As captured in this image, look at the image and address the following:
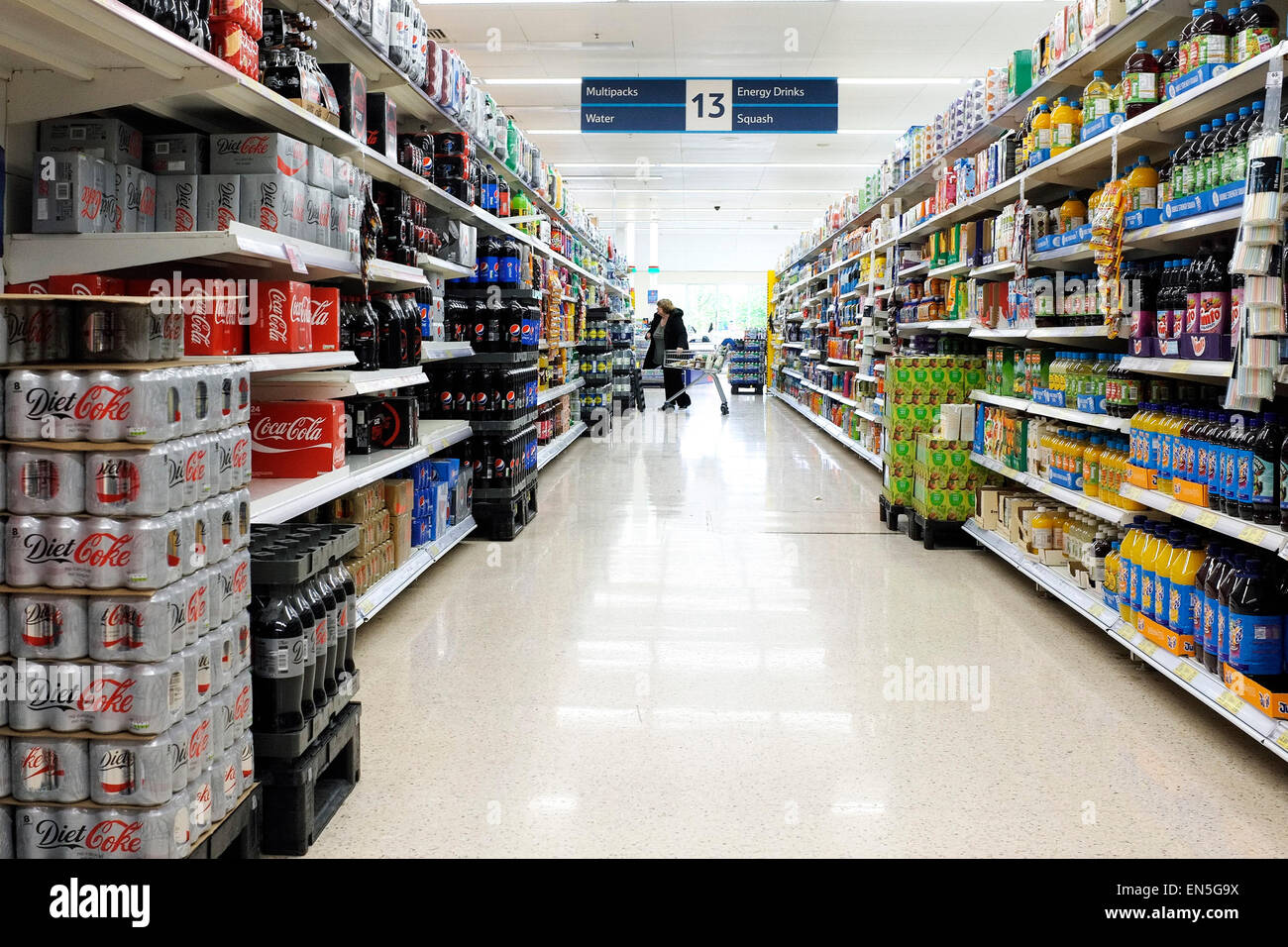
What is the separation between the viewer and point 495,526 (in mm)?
6133

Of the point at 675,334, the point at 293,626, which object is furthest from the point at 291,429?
the point at 675,334

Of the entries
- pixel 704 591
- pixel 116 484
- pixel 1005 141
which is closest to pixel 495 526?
pixel 704 591

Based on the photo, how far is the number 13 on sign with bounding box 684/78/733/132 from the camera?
10586 millimetres

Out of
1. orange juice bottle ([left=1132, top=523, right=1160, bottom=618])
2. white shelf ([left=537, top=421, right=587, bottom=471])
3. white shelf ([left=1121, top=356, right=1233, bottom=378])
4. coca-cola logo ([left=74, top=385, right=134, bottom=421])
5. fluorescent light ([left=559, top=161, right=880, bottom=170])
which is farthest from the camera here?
fluorescent light ([left=559, top=161, right=880, bottom=170])

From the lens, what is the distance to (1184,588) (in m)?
3.31

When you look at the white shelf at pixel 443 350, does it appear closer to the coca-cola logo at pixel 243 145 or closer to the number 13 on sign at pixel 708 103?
the coca-cola logo at pixel 243 145

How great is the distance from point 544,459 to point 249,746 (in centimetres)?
662

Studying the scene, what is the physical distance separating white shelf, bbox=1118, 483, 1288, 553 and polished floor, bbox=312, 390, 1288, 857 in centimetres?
62

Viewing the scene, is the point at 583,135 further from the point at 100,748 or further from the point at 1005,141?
the point at 100,748

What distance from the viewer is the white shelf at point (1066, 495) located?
155 inches

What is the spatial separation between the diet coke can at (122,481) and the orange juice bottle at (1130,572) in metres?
3.20

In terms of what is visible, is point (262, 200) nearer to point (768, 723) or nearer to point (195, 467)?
point (195, 467)

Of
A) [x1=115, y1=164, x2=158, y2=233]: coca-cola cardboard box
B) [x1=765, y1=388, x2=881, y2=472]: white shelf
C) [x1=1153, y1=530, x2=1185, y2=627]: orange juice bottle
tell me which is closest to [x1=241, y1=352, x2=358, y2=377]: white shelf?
[x1=115, y1=164, x2=158, y2=233]: coca-cola cardboard box

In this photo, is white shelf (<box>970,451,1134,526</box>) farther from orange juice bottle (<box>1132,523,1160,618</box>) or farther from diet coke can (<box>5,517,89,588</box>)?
diet coke can (<box>5,517,89,588</box>)
